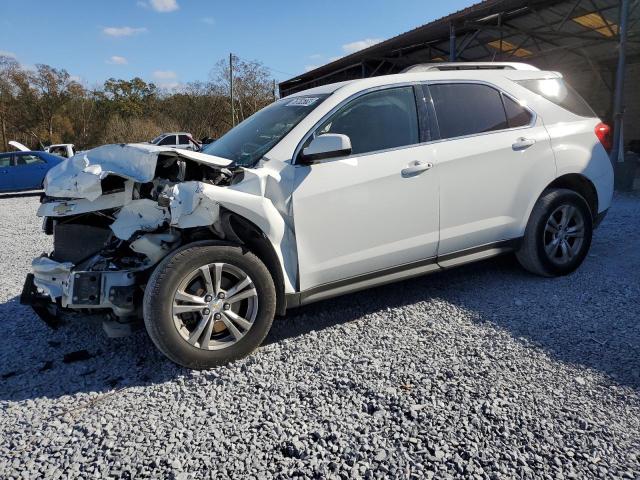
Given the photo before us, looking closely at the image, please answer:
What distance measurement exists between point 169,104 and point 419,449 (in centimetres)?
4527

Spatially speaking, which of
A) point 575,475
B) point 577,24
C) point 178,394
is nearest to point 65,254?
point 178,394

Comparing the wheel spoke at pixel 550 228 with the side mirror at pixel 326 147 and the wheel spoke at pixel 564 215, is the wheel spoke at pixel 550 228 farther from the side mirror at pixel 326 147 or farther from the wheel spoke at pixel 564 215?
the side mirror at pixel 326 147

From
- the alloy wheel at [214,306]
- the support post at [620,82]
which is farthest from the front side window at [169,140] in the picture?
the alloy wheel at [214,306]

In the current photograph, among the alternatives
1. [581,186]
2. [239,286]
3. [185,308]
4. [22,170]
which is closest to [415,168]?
[239,286]

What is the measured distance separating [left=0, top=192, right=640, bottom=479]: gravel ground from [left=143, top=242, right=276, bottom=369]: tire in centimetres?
15

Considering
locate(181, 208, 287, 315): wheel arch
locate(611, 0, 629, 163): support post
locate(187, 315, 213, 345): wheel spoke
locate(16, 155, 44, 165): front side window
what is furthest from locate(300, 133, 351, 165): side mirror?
locate(16, 155, 44, 165): front side window

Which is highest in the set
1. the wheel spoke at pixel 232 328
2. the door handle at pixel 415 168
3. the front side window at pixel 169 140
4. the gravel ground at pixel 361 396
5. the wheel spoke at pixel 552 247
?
the front side window at pixel 169 140

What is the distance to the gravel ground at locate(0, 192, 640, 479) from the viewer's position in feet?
6.78

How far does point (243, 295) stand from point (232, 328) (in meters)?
0.22

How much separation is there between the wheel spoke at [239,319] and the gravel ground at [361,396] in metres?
0.24

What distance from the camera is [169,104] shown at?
141 ft

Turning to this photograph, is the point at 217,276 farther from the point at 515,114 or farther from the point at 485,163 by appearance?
the point at 515,114

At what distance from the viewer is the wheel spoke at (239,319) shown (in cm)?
289

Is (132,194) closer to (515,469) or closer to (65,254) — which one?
(65,254)
